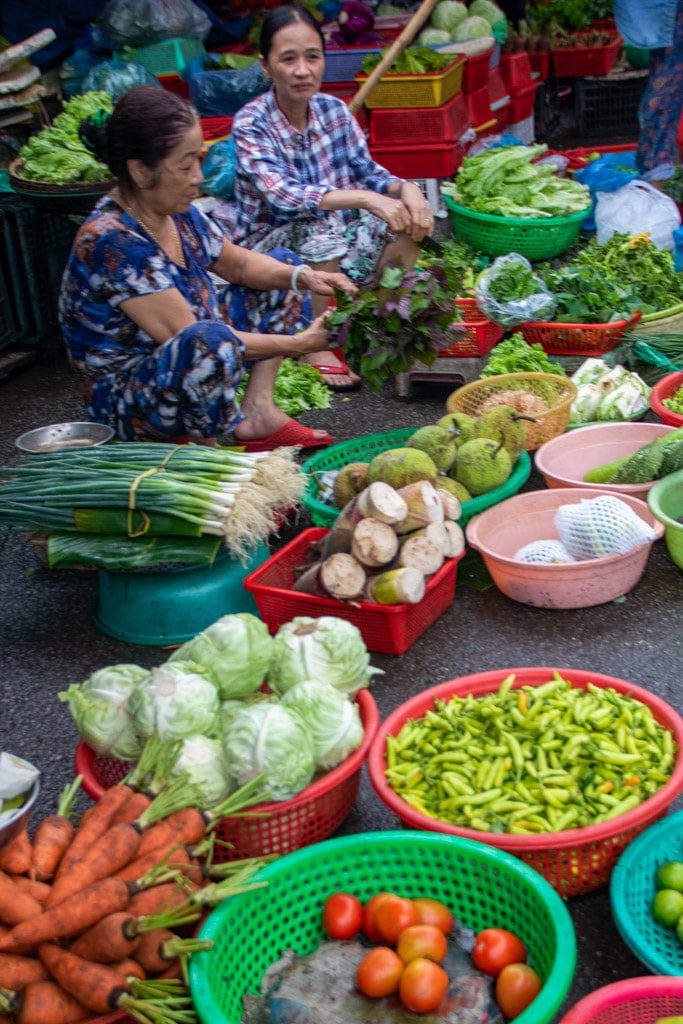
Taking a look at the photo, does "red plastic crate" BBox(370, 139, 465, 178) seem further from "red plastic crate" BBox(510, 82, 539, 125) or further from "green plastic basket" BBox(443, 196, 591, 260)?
"red plastic crate" BBox(510, 82, 539, 125)

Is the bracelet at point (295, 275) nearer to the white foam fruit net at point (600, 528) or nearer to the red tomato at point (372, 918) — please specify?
the white foam fruit net at point (600, 528)

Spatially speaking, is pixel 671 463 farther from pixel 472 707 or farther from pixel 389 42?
pixel 389 42

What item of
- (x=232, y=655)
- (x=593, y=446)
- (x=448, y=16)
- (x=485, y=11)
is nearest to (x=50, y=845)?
(x=232, y=655)

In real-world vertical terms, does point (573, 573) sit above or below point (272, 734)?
below

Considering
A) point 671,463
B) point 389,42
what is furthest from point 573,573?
point 389,42

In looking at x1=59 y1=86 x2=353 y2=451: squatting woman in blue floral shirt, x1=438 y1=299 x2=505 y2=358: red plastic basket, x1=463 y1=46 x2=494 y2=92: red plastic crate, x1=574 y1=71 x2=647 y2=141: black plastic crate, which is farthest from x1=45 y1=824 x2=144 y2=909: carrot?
x1=574 y1=71 x2=647 y2=141: black plastic crate

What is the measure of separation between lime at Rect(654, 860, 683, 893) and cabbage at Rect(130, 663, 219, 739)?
101 centimetres

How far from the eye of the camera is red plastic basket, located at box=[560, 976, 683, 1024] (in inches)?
73.7

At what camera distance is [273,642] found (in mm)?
2578

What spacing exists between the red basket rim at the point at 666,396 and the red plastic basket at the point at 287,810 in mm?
2231

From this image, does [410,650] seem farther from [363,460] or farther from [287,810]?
[287,810]

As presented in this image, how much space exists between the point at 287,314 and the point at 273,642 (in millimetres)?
2464

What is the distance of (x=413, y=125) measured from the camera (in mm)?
7000

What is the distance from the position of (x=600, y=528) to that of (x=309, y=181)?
2464 millimetres
